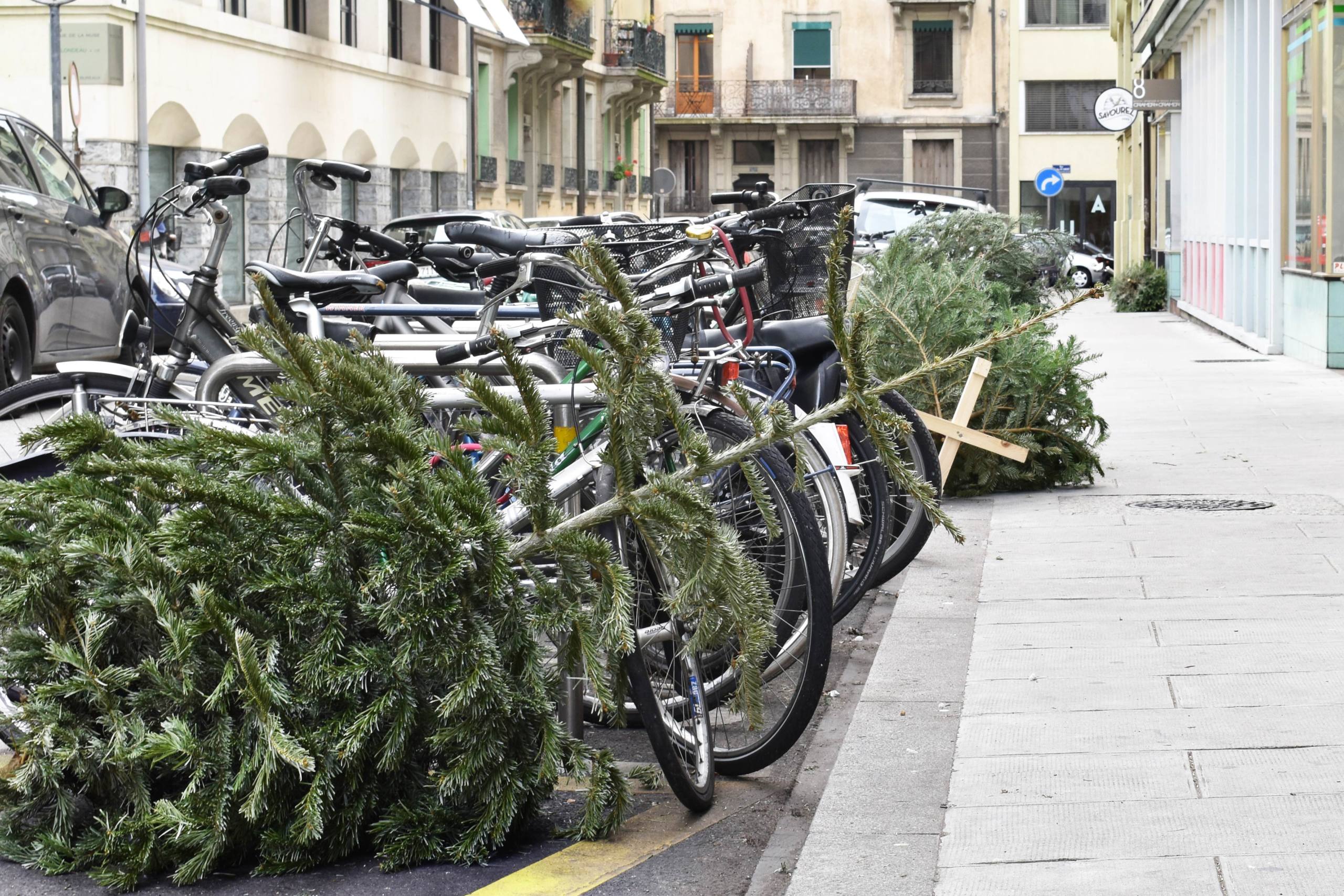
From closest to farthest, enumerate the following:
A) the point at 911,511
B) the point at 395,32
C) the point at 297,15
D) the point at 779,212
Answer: the point at 779,212 < the point at 911,511 < the point at 297,15 < the point at 395,32

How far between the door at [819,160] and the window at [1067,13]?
25.6 ft

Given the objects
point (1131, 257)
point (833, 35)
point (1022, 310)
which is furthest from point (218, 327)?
point (833, 35)

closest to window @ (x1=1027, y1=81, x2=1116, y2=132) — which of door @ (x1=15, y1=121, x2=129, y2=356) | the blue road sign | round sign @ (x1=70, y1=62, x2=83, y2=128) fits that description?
the blue road sign

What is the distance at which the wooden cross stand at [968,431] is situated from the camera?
780 cm

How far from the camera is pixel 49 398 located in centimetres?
539

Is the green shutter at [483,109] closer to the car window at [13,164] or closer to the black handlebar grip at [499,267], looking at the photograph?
the car window at [13,164]

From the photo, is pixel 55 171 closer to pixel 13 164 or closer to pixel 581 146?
pixel 13 164

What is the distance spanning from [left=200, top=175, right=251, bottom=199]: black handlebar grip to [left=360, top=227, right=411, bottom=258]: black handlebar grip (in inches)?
73.5

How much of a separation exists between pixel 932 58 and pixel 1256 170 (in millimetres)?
41594

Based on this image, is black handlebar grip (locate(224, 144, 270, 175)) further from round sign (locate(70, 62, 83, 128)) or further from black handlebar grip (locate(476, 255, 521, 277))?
round sign (locate(70, 62, 83, 128))

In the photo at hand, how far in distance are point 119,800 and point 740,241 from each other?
2.64m

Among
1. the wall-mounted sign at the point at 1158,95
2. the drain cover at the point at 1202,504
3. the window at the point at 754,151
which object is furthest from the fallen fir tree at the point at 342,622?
the window at the point at 754,151

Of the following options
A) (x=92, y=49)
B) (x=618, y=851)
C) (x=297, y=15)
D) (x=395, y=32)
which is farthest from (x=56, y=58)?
(x=618, y=851)

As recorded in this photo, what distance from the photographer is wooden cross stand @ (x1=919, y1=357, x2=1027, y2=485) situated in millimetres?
7805
